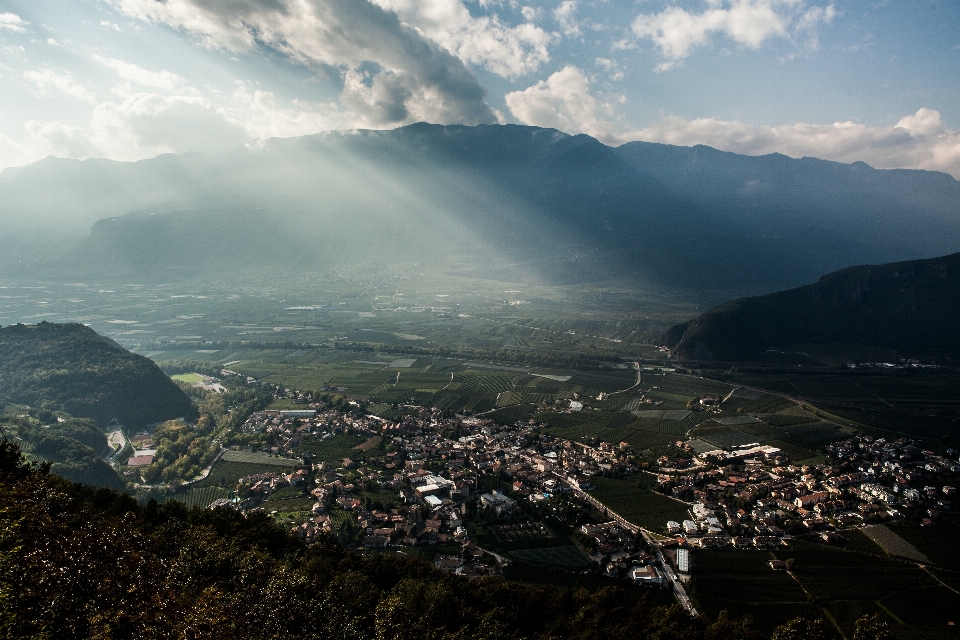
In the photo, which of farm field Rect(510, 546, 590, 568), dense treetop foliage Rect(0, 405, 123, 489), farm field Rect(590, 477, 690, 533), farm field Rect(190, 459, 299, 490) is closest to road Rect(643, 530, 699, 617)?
farm field Rect(590, 477, 690, 533)

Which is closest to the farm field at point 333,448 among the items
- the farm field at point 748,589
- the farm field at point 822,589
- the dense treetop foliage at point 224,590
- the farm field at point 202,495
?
the farm field at point 202,495

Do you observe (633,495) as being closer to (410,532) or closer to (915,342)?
(410,532)

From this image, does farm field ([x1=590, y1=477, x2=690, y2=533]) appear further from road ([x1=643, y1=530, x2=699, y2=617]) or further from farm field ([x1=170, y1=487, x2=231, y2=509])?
farm field ([x1=170, y1=487, x2=231, y2=509])

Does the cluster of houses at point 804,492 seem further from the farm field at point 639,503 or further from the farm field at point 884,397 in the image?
the farm field at point 884,397

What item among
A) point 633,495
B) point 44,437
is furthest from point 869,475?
point 44,437

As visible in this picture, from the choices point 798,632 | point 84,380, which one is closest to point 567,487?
point 798,632

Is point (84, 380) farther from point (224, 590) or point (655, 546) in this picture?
point (655, 546)

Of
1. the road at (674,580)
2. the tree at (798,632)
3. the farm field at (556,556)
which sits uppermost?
the tree at (798,632)
